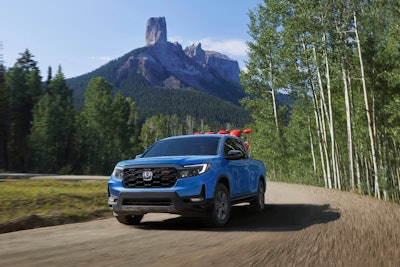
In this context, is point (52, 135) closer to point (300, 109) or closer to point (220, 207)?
point (300, 109)

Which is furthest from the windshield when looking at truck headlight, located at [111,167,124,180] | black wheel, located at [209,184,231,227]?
truck headlight, located at [111,167,124,180]

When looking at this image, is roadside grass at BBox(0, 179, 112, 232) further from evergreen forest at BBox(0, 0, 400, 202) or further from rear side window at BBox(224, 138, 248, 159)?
evergreen forest at BBox(0, 0, 400, 202)

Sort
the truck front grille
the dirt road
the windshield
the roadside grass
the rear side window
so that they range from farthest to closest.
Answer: the rear side window → the roadside grass → the windshield → the truck front grille → the dirt road

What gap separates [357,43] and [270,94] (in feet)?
64.8

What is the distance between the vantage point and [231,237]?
22.6 ft

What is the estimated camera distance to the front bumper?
25.0 ft

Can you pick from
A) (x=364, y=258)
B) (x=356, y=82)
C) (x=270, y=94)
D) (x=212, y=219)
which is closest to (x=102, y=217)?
(x=212, y=219)

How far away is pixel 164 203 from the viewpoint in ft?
25.3

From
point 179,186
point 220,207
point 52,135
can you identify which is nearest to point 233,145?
point 220,207

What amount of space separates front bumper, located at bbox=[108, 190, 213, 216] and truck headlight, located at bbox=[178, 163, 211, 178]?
0.38 meters

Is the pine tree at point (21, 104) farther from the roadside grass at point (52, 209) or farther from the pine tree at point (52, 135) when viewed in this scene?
the roadside grass at point (52, 209)

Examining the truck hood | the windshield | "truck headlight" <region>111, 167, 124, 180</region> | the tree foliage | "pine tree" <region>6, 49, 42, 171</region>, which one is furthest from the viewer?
"pine tree" <region>6, 49, 42, 171</region>

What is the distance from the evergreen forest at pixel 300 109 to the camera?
72.9 feet

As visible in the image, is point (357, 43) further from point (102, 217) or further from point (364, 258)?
point (364, 258)
